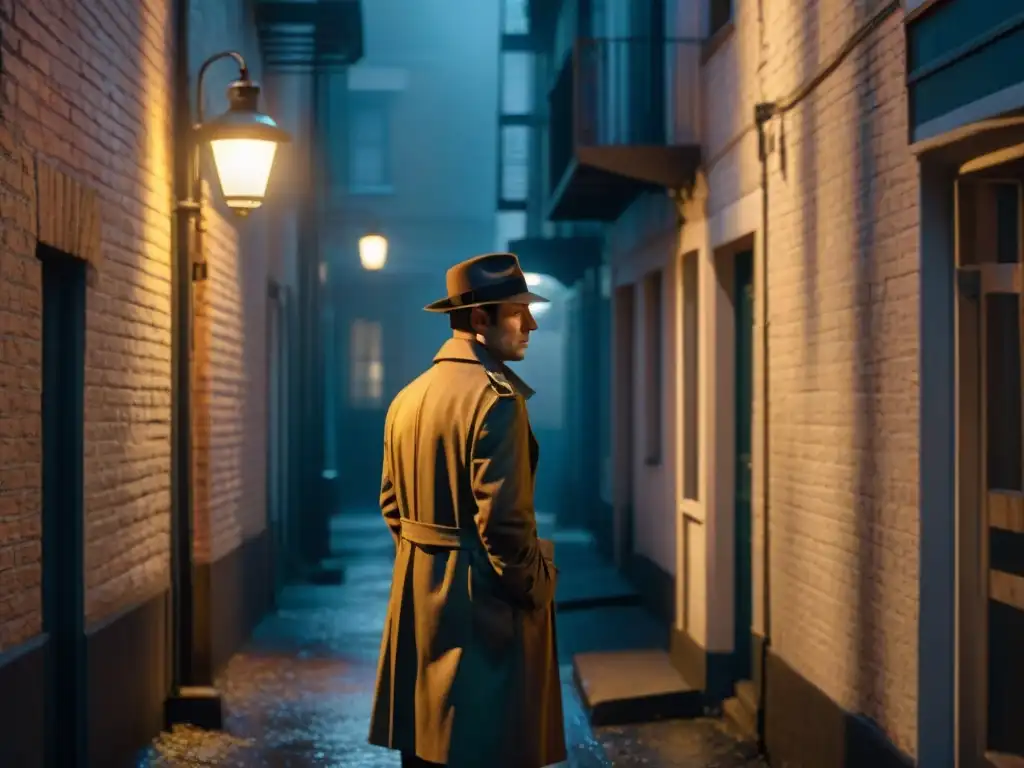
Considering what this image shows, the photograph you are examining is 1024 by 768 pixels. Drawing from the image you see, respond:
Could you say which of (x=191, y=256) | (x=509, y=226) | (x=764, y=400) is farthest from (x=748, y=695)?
(x=509, y=226)

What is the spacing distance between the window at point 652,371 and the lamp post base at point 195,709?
5171 millimetres

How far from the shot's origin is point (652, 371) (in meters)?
12.3

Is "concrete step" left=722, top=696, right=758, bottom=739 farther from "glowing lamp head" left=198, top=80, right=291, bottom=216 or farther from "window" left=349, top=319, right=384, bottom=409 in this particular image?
"window" left=349, top=319, right=384, bottom=409

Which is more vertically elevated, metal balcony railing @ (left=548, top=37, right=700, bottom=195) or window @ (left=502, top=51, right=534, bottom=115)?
window @ (left=502, top=51, right=534, bottom=115)

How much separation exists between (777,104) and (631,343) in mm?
6801

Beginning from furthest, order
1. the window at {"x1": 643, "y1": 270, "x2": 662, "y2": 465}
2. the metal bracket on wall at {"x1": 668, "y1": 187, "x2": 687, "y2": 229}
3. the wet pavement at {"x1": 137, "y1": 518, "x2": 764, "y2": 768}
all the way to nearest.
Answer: the window at {"x1": 643, "y1": 270, "x2": 662, "y2": 465} < the metal bracket on wall at {"x1": 668, "y1": 187, "x2": 687, "y2": 229} < the wet pavement at {"x1": 137, "y1": 518, "x2": 764, "y2": 768}

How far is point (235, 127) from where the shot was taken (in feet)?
25.1

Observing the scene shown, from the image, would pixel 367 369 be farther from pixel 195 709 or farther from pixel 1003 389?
pixel 1003 389

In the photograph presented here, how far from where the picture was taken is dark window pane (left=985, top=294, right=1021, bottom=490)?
4992 millimetres

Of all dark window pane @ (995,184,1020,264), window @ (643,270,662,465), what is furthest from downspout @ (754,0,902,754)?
window @ (643,270,662,465)

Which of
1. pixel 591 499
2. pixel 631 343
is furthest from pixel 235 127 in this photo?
pixel 591 499

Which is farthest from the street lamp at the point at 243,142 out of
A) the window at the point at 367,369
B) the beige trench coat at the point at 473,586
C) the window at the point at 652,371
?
the window at the point at 367,369

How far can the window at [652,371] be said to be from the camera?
12.1 meters

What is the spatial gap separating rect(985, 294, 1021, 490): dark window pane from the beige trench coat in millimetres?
1679
